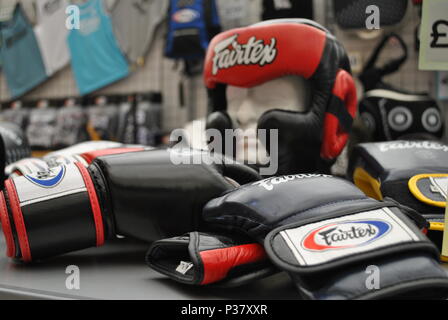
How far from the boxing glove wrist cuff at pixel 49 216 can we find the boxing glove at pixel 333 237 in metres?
0.17

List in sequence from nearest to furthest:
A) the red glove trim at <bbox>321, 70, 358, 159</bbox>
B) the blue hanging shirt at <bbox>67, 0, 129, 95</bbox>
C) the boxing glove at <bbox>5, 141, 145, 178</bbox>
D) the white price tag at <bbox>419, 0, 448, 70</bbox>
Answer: the white price tag at <bbox>419, 0, 448, 70</bbox> → the boxing glove at <bbox>5, 141, 145, 178</bbox> → the red glove trim at <bbox>321, 70, 358, 159</bbox> → the blue hanging shirt at <bbox>67, 0, 129, 95</bbox>

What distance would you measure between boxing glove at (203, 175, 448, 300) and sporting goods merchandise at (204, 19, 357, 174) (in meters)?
0.29

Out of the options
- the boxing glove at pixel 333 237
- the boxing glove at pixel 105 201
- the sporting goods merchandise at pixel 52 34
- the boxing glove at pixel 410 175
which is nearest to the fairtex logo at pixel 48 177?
the boxing glove at pixel 105 201

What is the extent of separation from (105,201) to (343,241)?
328 mm

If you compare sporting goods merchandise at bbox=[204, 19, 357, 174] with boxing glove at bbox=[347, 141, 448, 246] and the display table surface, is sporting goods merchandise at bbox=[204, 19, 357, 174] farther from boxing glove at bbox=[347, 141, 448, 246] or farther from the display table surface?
the display table surface

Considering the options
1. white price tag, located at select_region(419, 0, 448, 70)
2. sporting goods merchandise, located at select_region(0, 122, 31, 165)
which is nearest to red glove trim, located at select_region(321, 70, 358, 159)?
white price tag, located at select_region(419, 0, 448, 70)

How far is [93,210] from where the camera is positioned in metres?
0.62

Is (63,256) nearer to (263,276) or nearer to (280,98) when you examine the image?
(263,276)

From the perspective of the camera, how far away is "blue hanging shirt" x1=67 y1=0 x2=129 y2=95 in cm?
297

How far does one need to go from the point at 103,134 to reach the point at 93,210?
242cm

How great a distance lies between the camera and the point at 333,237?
1.59ft

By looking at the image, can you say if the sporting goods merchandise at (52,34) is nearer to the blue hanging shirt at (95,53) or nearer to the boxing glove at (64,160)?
the blue hanging shirt at (95,53)

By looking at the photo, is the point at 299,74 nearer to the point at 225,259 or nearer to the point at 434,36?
the point at 434,36
